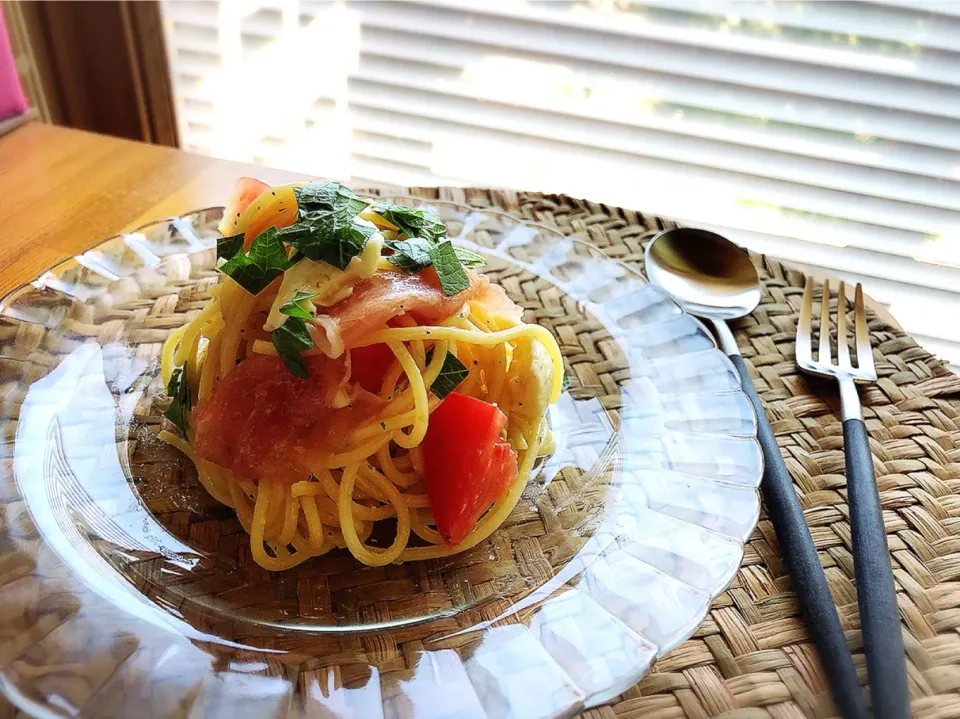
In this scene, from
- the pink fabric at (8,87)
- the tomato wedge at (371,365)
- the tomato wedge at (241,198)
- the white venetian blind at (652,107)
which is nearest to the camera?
the tomato wedge at (371,365)

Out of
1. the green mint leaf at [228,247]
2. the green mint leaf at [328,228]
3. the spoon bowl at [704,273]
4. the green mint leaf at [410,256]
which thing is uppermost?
the green mint leaf at [328,228]

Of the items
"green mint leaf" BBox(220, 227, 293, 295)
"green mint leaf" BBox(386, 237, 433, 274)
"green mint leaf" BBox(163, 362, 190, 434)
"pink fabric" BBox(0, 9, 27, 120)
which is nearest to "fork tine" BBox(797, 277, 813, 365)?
"green mint leaf" BBox(386, 237, 433, 274)

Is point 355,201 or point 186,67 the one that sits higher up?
point 355,201

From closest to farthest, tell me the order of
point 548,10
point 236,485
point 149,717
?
point 149,717 → point 236,485 → point 548,10

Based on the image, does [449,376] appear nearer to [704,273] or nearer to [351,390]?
[351,390]

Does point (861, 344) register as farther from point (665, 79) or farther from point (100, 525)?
point (665, 79)

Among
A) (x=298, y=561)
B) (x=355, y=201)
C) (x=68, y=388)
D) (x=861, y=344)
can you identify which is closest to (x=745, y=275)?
(x=861, y=344)

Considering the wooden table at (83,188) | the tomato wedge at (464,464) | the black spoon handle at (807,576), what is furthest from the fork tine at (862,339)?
the tomato wedge at (464,464)

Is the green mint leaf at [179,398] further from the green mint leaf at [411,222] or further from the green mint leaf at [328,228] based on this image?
the green mint leaf at [411,222]
